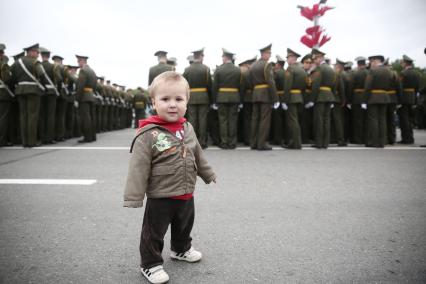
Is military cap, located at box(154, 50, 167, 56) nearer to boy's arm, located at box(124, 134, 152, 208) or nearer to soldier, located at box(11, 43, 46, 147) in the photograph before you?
soldier, located at box(11, 43, 46, 147)

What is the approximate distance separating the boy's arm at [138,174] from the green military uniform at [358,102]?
27.8 feet

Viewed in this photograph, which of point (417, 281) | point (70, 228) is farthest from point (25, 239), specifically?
point (417, 281)

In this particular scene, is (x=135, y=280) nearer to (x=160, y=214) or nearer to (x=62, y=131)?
(x=160, y=214)

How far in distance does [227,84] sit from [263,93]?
0.97 m

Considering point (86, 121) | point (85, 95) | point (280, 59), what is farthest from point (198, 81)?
point (86, 121)

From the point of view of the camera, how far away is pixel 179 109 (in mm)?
1978

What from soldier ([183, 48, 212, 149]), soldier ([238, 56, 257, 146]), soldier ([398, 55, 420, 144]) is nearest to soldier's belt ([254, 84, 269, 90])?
soldier ([238, 56, 257, 146])

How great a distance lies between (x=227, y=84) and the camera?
8102mm

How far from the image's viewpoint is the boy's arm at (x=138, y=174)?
1.90 metres

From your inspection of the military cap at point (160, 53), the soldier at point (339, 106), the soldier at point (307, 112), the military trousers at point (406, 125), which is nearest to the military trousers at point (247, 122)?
the soldier at point (307, 112)

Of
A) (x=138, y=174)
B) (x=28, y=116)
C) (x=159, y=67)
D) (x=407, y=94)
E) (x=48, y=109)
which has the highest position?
(x=159, y=67)

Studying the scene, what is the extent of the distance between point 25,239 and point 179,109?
1705 millimetres

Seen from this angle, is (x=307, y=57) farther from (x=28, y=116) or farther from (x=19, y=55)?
(x=19, y=55)

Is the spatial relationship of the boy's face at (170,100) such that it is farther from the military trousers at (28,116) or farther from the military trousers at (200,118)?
the military trousers at (28,116)
